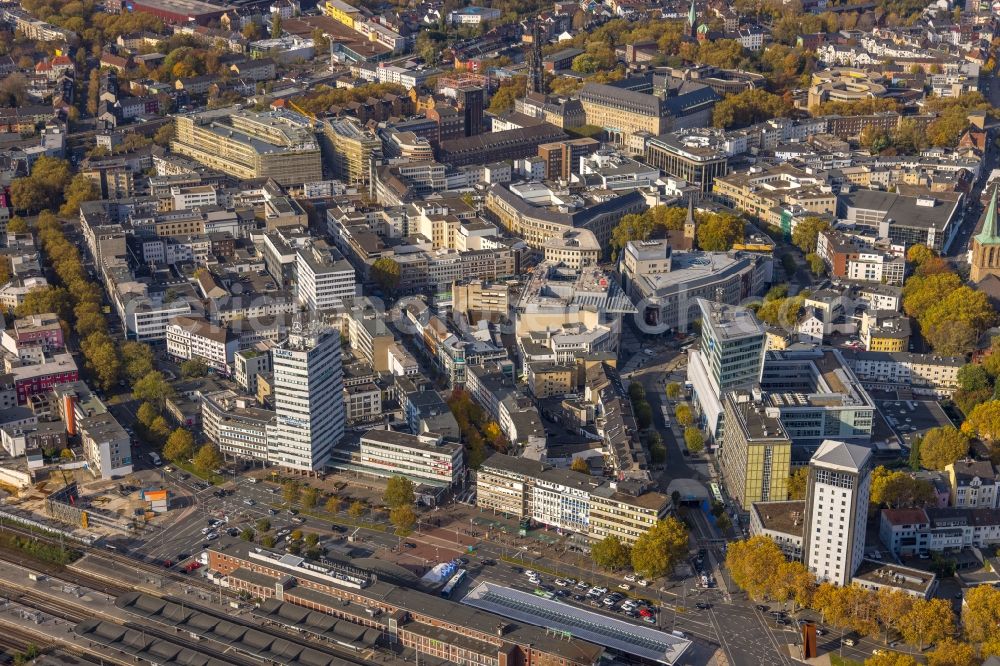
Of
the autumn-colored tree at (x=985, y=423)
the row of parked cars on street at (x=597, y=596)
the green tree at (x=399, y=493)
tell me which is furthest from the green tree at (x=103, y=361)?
the autumn-colored tree at (x=985, y=423)

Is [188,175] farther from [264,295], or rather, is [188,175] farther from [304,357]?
[304,357]

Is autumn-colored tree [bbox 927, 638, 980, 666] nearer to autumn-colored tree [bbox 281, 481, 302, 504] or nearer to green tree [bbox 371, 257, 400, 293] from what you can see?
autumn-colored tree [bbox 281, 481, 302, 504]

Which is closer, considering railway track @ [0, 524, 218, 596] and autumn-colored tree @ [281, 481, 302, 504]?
railway track @ [0, 524, 218, 596]

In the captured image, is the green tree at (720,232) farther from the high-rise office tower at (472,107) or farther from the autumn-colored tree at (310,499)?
the autumn-colored tree at (310,499)

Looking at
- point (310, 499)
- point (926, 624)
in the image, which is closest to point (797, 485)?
point (926, 624)

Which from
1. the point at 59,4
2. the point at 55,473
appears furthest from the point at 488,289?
the point at 59,4

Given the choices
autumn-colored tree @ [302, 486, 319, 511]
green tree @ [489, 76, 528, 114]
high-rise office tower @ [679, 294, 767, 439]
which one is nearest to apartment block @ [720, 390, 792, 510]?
high-rise office tower @ [679, 294, 767, 439]
